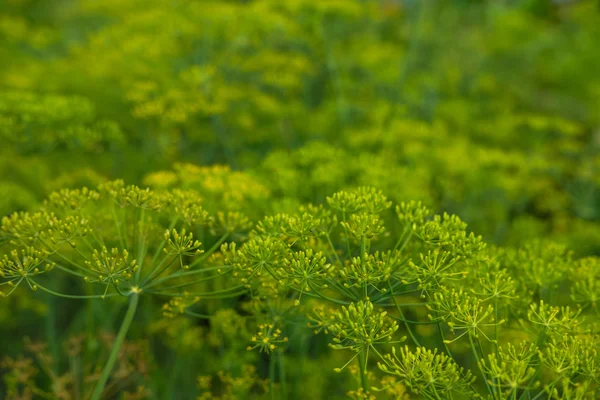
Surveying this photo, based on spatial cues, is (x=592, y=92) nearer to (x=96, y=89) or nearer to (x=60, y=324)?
(x=96, y=89)

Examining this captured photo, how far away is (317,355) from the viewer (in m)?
4.86

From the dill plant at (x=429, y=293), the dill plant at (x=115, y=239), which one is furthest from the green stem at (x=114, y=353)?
the dill plant at (x=429, y=293)

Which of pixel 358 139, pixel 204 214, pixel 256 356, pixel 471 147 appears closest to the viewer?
pixel 204 214

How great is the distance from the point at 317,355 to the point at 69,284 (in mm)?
2667

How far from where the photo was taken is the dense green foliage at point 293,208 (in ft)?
8.52

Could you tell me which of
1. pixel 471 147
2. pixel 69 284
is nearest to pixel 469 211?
pixel 471 147

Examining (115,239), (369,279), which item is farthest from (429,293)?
(115,239)

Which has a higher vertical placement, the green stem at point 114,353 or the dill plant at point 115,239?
the dill plant at point 115,239

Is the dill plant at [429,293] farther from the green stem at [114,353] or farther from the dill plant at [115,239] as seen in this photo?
the green stem at [114,353]

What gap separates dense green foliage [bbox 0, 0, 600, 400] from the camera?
8.52 feet

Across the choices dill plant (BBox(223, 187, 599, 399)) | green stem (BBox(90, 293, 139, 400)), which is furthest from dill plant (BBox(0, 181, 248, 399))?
dill plant (BBox(223, 187, 599, 399))

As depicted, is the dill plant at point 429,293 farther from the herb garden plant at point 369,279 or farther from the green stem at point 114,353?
the green stem at point 114,353

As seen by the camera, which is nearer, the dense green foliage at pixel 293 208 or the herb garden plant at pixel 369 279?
the herb garden plant at pixel 369 279

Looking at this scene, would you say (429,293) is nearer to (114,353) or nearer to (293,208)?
(293,208)
